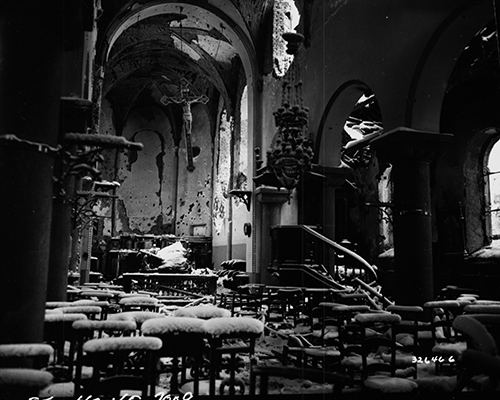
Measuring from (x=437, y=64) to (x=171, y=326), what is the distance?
21.7ft

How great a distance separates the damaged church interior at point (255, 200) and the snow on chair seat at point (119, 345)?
2 cm

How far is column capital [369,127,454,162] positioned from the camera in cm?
797

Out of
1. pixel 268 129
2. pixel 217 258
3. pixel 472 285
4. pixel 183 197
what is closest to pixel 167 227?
pixel 183 197

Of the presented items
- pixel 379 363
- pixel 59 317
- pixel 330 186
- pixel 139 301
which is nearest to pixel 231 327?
pixel 59 317

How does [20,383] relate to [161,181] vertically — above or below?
below

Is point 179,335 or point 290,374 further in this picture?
point 179,335

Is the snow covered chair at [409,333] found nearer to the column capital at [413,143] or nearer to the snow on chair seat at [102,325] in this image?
the column capital at [413,143]

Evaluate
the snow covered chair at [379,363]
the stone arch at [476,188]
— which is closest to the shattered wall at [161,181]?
the stone arch at [476,188]

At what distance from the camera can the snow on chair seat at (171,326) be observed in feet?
11.7

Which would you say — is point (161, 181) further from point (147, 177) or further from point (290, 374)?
point (290, 374)

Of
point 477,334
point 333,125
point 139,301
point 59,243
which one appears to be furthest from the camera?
point 333,125

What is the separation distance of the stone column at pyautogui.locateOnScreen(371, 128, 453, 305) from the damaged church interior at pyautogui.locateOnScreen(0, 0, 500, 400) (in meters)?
0.03

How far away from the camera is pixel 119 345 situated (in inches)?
125

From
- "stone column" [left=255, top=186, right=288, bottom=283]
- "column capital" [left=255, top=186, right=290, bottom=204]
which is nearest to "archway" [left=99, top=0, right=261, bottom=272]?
"stone column" [left=255, top=186, right=288, bottom=283]
